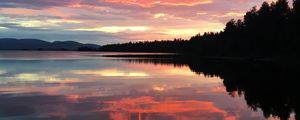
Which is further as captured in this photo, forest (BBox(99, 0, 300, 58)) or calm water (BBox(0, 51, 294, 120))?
forest (BBox(99, 0, 300, 58))

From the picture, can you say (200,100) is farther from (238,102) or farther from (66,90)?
(66,90)

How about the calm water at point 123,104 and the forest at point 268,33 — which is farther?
the forest at point 268,33

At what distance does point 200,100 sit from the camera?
29266 millimetres

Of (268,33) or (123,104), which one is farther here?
(268,33)

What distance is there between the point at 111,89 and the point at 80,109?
11786 millimetres

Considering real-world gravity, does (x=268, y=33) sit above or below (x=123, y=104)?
above

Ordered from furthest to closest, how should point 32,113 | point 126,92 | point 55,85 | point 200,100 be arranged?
point 55,85 → point 126,92 → point 200,100 → point 32,113

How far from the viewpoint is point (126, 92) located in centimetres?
3369

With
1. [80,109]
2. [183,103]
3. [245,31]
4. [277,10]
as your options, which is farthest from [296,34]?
[80,109]

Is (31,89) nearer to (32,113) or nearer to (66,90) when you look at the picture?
(66,90)

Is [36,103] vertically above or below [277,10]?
below

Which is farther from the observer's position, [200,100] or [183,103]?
[200,100]

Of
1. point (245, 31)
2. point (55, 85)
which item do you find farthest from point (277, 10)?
point (55, 85)

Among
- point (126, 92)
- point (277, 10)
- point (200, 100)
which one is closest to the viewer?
point (200, 100)
